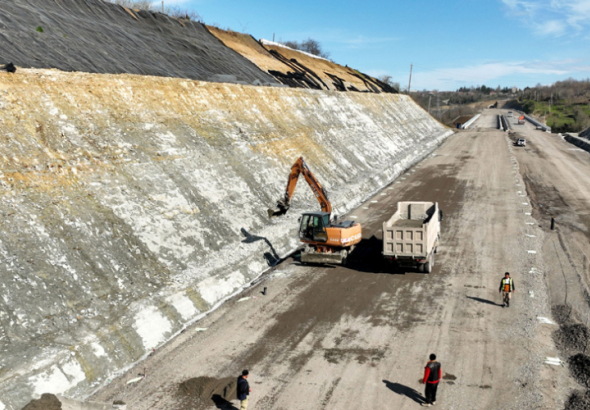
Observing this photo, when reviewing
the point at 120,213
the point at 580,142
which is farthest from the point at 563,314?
the point at 580,142

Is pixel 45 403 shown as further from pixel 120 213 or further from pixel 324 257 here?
pixel 324 257

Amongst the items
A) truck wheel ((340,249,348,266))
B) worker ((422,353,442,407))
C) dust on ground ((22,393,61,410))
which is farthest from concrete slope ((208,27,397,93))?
dust on ground ((22,393,61,410))

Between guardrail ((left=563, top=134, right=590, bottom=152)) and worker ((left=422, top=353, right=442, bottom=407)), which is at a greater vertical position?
guardrail ((left=563, top=134, right=590, bottom=152))

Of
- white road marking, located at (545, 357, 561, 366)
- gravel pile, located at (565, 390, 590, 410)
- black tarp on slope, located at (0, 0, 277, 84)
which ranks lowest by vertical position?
gravel pile, located at (565, 390, 590, 410)

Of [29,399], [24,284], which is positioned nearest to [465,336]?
[29,399]

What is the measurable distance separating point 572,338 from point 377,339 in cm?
528

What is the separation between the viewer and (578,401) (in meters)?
10.7

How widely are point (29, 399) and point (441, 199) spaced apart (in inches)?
1039

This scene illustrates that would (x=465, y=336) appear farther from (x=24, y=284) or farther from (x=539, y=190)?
(x=539, y=190)

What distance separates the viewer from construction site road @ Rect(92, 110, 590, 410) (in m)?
11.3

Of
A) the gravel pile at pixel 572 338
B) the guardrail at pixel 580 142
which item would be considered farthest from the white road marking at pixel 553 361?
the guardrail at pixel 580 142

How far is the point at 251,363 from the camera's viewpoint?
1284cm

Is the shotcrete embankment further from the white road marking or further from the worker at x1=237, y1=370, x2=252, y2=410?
the white road marking

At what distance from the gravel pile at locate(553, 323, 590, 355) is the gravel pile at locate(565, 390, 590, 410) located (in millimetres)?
1936
